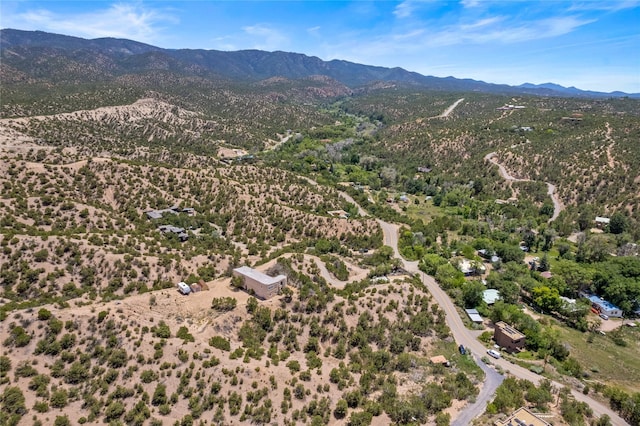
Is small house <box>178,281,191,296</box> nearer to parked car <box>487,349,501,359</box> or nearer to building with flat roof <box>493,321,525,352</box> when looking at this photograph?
parked car <box>487,349,501,359</box>

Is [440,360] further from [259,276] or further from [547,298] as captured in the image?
[547,298]

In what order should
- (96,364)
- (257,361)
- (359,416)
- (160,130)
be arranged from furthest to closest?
(160,130)
(257,361)
(96,364)
(359,416)

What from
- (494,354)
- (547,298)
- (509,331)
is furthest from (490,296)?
(494,354)

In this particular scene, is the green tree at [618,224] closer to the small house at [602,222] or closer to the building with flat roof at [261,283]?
the small house at [602,222]

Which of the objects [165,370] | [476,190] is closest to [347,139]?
[476,190]

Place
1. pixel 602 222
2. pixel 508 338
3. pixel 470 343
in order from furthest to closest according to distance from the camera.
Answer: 1. pixel 602 222
2. pixel 470 343
3. pixel 508 338

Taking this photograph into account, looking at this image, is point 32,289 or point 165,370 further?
point 32,289

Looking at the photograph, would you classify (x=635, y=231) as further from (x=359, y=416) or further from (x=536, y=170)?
(x=359, y=416)
